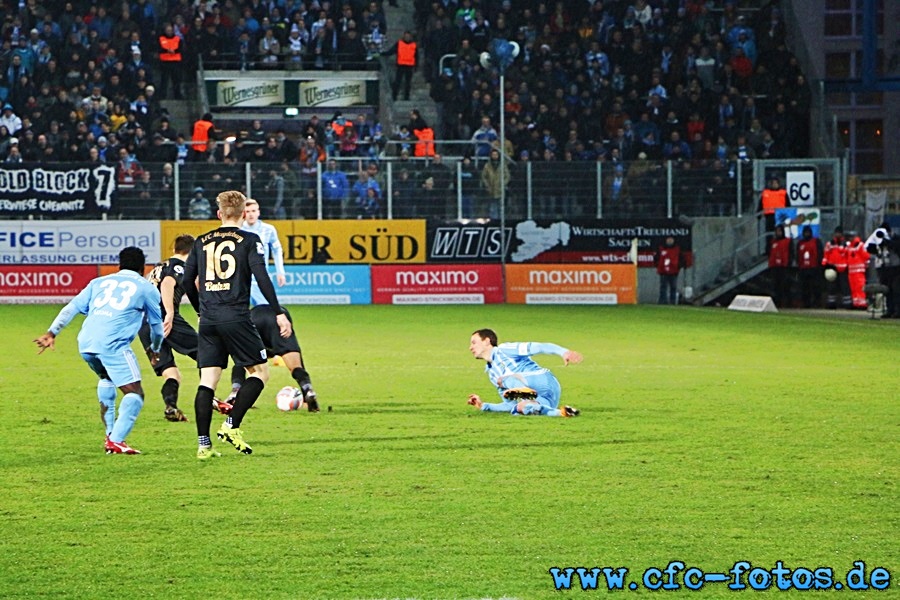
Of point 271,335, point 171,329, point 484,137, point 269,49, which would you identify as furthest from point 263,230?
point 269,49

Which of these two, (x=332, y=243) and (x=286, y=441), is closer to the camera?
(x=286, y=441)

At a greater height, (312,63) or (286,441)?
(312,63)

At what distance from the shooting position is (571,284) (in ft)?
114

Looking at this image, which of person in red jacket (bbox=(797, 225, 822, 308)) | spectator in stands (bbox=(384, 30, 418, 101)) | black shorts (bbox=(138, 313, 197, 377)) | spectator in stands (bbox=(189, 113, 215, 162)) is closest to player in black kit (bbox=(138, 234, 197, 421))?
black shorts (bbox=(138, 313, 197, 377))

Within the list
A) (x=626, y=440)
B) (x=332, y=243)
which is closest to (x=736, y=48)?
(x=332, y=243)

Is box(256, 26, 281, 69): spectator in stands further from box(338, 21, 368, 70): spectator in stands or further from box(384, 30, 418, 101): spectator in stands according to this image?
box(384, 30, 418, 101): spectator in stands

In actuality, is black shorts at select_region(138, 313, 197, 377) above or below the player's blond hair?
below

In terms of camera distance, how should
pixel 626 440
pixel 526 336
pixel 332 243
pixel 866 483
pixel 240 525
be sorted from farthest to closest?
pixel 332 243, pixel 526 336, pixel 626 440, pixel 866 483, pixel 240 525

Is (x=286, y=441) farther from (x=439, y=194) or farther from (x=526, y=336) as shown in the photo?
(x=439, y=194)

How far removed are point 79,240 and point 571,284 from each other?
12027mm

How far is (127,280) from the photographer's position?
10.6m

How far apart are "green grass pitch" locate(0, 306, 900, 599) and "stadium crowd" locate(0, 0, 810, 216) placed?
18.9m

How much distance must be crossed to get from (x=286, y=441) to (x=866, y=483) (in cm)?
455

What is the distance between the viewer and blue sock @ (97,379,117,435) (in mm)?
10750
